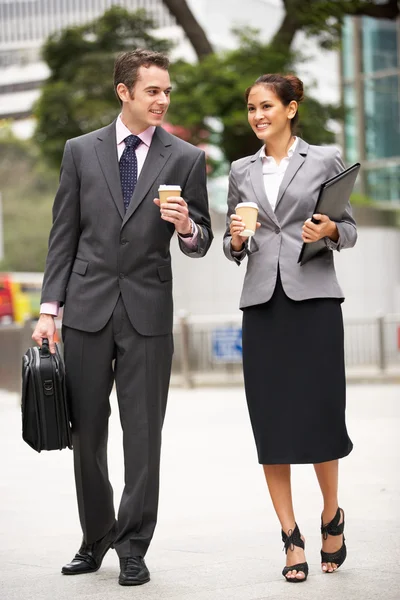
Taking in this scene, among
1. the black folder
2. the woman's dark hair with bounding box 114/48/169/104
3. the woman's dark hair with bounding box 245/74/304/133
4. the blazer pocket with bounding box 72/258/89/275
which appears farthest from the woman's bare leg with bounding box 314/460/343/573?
the woman's dark hair with bounding box 114/48/169/104

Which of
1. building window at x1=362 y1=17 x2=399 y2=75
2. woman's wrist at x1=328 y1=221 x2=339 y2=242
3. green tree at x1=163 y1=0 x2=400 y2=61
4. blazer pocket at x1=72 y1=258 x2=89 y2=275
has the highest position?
building window at x1=362 y1=17 x2=399 y2=75

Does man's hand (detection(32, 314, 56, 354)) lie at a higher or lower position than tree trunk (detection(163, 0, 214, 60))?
lower

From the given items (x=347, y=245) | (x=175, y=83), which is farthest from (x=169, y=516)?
(x=175, y=83)

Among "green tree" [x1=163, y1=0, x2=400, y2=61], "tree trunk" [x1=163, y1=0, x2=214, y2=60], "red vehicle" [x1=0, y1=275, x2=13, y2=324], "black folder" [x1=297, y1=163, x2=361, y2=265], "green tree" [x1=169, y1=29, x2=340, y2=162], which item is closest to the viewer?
"black folder" [x1=297, y1=163, x2=361, y2=265]

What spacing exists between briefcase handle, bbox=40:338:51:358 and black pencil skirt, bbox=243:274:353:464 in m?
0.85

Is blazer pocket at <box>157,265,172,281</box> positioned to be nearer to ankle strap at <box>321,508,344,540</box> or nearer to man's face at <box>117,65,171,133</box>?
man's face at <box>117,65,171,133</box>

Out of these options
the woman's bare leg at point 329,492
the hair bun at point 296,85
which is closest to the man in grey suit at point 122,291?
the hair bun at point 296,85

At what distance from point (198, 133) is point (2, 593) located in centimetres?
1431

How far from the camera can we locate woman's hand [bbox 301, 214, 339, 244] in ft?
14.6

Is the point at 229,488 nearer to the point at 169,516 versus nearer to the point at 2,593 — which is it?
the point at 169,516

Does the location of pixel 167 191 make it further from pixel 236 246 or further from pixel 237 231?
pixel 236 246

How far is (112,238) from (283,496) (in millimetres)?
1292

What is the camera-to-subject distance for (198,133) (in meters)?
18.2

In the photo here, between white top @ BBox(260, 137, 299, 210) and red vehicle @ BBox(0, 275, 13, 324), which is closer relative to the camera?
white top @ BBox(260, 137, 299, 210)
